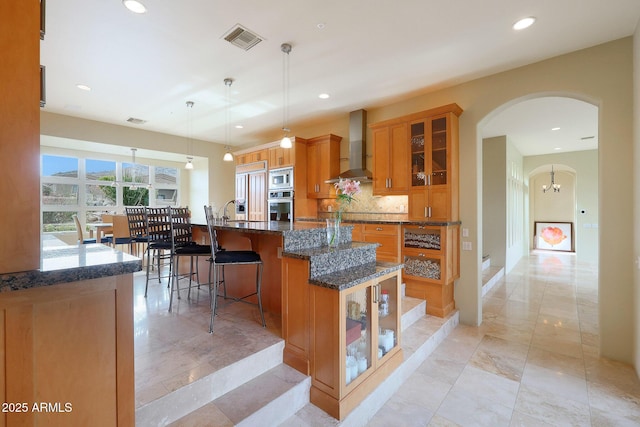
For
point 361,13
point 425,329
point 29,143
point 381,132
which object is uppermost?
point 361,13

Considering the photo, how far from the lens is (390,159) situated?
4.08 metres

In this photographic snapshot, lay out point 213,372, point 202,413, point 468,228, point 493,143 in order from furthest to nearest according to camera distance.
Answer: point 493,143 < point 468,228 < point 213,372 < point 202,413

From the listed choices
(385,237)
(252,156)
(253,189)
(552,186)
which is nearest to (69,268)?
(385,237)

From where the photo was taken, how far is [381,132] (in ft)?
13.6

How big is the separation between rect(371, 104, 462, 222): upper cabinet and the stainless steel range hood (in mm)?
545

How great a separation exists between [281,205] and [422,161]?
294cm

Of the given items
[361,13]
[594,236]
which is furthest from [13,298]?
[594,236]

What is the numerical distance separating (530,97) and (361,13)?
7.54ft

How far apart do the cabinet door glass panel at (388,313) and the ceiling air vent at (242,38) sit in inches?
104

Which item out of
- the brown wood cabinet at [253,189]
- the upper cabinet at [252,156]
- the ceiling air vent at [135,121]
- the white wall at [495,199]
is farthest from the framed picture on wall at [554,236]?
the ceiling air vent at [135,121]

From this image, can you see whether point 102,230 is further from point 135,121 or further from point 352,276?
point 352,276

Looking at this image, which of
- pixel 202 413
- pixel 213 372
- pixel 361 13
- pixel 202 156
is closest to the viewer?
pixel 202 413

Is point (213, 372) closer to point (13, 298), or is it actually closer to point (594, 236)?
point (13, 298)

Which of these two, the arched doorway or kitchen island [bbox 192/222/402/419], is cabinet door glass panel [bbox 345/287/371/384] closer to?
kitchen island [bbox 192/222/402/419]
